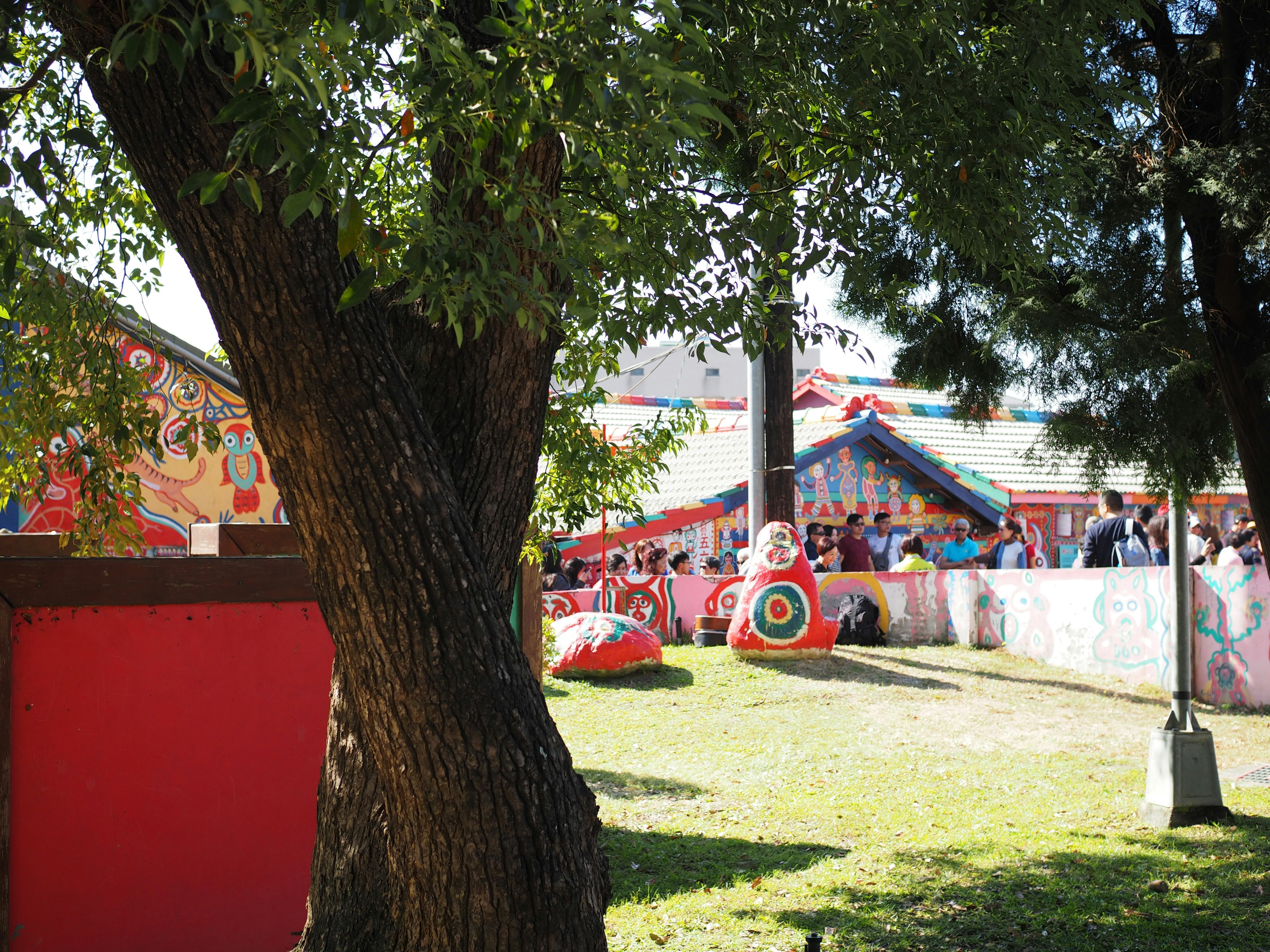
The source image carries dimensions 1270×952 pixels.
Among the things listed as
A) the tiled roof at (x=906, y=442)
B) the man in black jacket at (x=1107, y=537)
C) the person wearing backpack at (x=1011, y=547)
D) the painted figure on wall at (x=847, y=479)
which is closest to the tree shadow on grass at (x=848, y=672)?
the man in black jacket at (x=1107, y=537)

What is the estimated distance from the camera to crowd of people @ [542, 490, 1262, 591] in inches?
482

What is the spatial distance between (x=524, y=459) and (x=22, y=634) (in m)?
2.19

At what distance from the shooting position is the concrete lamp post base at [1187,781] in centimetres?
645

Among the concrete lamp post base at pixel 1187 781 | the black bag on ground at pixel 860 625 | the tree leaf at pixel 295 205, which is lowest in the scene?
the concrete lamp post base at pixel 1187 781

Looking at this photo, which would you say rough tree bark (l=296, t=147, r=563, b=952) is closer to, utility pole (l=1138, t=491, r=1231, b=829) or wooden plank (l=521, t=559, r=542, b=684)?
wooden plank (l=521, t=559, r=542, b=684)

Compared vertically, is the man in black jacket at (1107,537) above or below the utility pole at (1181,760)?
above

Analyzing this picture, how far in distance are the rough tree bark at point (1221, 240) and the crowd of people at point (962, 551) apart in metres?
5.25

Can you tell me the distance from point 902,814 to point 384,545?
5.00 m

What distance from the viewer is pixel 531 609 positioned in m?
7.11

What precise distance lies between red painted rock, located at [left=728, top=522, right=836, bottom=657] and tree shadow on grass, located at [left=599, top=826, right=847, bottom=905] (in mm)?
5472

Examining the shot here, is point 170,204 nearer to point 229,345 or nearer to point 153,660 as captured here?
point 229,345

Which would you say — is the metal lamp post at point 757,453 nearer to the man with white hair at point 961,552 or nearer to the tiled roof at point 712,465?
the tiled roof at point 712,465

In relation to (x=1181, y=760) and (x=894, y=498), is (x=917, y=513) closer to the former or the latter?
(x=894, y=498)

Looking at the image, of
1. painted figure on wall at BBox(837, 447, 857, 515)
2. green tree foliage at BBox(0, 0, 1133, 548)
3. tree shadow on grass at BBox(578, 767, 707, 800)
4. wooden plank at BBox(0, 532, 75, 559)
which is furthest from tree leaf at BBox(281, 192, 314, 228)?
painted figure on wall at BBox(837, 447, 857, 515)
